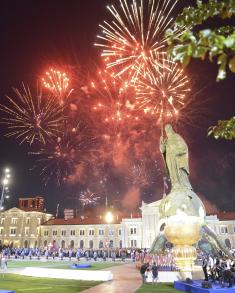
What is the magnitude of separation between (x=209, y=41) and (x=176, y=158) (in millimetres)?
28976

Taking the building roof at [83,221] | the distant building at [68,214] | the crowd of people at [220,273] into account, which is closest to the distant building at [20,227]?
the building roof at [83,221]

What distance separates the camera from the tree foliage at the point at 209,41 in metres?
4.31

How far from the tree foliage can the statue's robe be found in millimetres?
25449

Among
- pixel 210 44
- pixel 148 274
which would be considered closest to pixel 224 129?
pixel 210 44

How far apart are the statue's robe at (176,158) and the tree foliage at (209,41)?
83.5 feet

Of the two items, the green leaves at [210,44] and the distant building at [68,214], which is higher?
the distant building at [68,214]

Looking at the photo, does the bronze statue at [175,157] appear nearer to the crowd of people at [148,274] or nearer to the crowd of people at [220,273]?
the crowd of people at [148,274]

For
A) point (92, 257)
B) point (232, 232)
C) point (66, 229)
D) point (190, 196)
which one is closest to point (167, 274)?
point (190, 196)

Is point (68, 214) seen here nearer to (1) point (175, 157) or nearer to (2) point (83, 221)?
(2) point (83, 221)

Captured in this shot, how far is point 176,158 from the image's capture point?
1291 inches

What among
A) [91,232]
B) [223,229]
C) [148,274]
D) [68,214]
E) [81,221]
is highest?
[68,214]

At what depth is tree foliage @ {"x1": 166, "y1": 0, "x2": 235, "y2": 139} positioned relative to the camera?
14.1 ft

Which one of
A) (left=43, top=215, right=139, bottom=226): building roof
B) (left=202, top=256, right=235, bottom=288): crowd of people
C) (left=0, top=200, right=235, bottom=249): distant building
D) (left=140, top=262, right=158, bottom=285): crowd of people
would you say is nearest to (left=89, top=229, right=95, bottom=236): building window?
(left=0, top=200, right=235, bottom=249): distant building

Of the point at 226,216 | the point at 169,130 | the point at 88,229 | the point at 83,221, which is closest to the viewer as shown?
the point at 169,130
